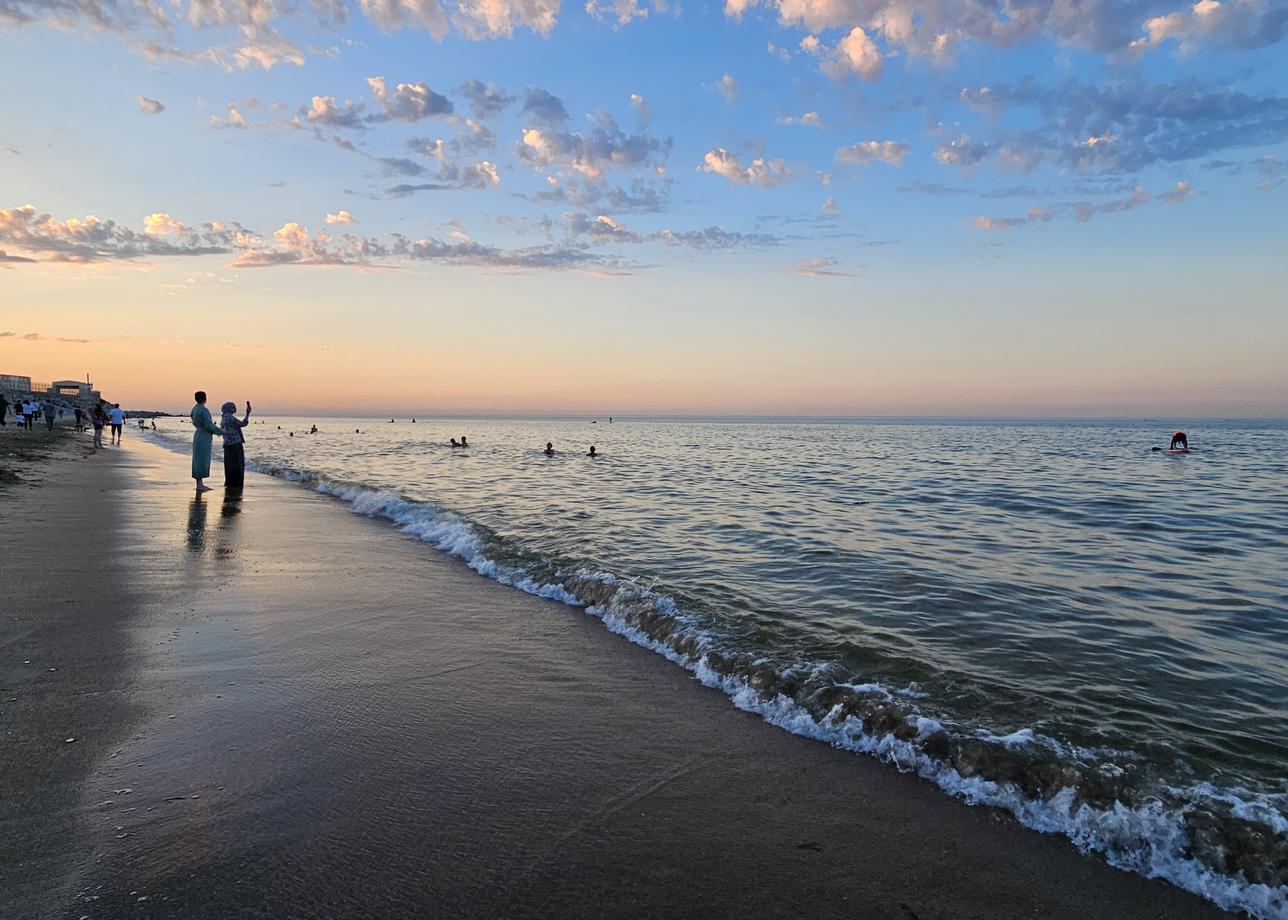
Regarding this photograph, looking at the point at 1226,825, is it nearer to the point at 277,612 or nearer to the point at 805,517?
the point at 277,612

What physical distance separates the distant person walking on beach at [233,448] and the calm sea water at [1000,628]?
111 inches

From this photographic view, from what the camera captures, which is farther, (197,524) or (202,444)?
(202,444)

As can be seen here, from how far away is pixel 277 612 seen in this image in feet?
23.3

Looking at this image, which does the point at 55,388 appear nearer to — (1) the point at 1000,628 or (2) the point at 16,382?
(2) the point at 16,382

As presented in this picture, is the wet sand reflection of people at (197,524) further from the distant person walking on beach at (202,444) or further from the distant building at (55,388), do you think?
the distant building at (55,388)

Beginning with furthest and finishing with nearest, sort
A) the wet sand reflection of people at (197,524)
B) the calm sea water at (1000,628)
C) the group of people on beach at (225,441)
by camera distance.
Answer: the group of people on beach at (225,441)
the wet sand reflection of people at (197,524)
the calm sea water at (1000,628)

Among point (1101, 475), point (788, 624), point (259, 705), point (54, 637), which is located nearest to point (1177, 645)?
point (788, 624)

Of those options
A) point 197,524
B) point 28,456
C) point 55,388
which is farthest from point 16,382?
point 197,524

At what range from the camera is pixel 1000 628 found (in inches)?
280

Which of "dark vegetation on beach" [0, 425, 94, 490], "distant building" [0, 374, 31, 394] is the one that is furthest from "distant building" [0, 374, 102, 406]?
"dark vegetation on beach" [0, 425, 94, 490]

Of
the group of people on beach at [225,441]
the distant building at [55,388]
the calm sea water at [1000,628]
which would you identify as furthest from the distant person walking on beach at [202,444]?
the distant building at [55,388]

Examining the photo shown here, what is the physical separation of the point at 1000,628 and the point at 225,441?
55.7 feet

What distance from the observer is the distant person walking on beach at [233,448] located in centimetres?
1645

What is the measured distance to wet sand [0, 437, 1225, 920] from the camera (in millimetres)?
2969
